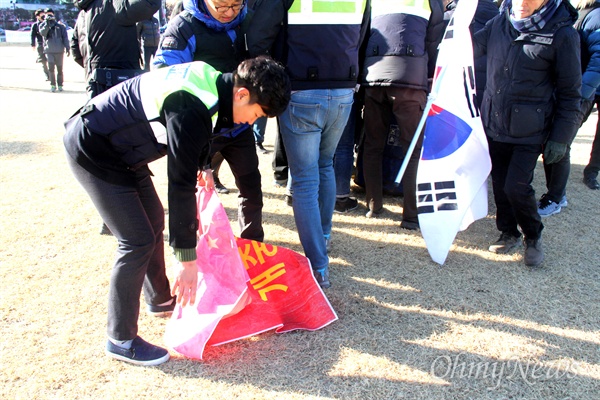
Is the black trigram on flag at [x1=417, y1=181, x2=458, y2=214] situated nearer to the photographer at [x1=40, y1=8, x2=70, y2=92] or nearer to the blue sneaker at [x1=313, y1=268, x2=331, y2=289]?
the blue sneaker at [x1=313, y1=268, x2=331, y2=289]

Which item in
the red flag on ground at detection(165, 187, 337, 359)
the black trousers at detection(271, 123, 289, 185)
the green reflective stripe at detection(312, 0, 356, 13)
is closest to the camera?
the red flag on ground at detection(165, 187, 337, 359)

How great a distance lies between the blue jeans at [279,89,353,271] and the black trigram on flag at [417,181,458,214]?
2.35 ft

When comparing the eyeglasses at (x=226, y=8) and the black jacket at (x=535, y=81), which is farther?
the black jacket at (x=535, y=81)

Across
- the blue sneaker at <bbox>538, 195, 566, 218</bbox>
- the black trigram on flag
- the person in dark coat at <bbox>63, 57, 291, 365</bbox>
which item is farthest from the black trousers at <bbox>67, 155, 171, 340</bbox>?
the blue sneaker at <bbox>538, 195, 566, 218</bbox>

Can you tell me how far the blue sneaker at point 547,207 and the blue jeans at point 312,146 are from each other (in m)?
2.37

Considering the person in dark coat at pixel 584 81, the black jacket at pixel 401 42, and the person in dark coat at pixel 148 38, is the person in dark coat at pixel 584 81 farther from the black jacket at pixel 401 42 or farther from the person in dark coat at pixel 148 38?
the person in dark coat at pixel 148 38

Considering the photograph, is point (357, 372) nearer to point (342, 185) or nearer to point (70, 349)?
point (70, 349)

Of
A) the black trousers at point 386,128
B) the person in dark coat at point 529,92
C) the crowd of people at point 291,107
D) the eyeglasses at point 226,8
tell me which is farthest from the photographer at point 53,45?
the person in dark coat at point 529,92

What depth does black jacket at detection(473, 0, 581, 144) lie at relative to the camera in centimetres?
308

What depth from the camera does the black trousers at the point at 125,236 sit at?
2.19 m

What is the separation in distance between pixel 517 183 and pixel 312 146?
146 centimetres

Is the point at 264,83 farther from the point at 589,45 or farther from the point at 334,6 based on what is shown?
the point at 589,45

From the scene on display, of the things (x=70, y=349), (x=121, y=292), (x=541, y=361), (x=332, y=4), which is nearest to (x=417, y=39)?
(x=332, y=4)

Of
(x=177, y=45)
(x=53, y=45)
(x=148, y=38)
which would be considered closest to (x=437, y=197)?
(x=177, y=45)
